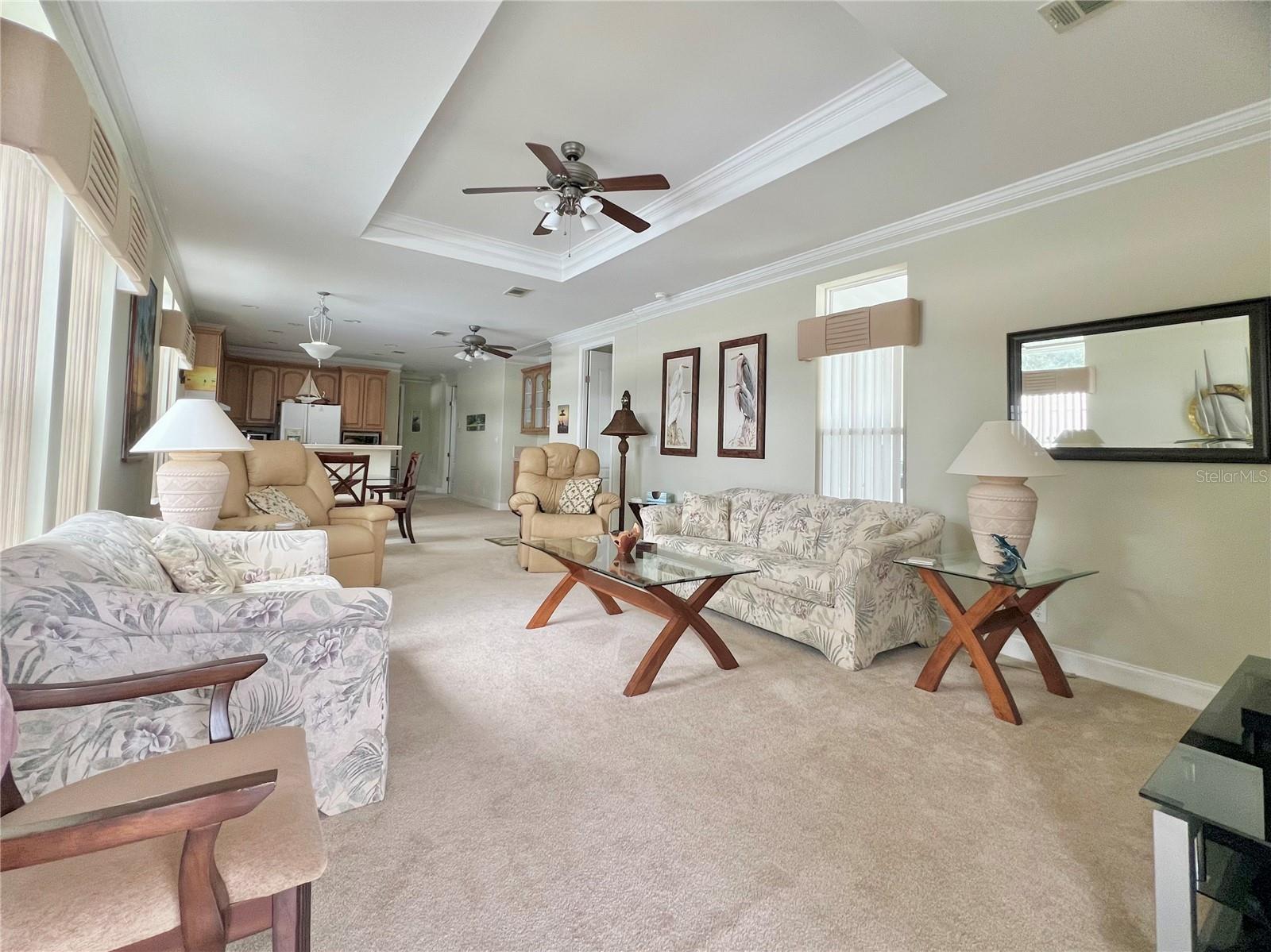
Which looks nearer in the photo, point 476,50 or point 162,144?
point 476,50

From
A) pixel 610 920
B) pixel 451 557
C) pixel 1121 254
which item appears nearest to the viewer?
pixel 610 920

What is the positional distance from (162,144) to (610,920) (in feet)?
12.9

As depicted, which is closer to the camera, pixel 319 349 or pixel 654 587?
pixel 654 587

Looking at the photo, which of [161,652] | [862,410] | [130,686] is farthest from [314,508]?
[862,410]

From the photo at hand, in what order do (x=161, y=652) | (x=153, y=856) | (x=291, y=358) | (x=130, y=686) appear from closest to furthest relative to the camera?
(x=153, y=856)
(x=130, y=686)
(x=161, y=652)
(x=291, y=358)

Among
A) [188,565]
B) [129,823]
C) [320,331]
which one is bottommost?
[129,823]

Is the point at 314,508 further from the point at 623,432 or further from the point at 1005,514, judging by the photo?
the point at 1005,514

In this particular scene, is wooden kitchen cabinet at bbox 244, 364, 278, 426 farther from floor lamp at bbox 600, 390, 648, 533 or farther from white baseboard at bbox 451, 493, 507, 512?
floor lamp at bbox 600, 390, 648, 533

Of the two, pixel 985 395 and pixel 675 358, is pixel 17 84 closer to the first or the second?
pixel 985 395

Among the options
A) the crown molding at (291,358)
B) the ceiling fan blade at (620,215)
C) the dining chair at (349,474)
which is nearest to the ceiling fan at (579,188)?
the ceiling fan blade at (620,215)

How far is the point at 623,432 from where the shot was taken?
5.86 metres

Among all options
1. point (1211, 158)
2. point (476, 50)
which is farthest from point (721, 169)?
point (1211, 158)

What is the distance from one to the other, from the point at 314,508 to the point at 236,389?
645cm

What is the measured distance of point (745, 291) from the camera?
496 centimetres
